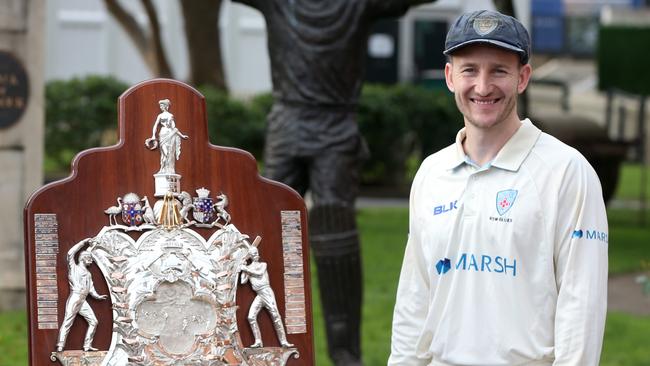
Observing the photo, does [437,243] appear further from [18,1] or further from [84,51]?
[84,51]

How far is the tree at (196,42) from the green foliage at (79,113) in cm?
111

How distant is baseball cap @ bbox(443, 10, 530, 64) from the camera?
12.0 ft

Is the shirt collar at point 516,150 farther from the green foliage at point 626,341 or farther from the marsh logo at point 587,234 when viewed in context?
the green foliage at point 626,341

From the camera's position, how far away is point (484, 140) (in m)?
3.78

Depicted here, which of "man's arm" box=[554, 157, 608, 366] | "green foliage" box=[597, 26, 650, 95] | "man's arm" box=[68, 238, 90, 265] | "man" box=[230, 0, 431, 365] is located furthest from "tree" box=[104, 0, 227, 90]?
"man's arm" box=[554, 157, 608, 366]

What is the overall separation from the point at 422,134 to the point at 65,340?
13345 mm

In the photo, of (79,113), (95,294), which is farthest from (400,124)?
(95,294)

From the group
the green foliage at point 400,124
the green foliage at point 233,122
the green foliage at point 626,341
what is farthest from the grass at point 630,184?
the green foliage at point 626,341

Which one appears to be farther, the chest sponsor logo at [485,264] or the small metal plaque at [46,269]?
the small metal plaque at [46,269]

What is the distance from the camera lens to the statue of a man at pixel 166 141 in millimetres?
4020

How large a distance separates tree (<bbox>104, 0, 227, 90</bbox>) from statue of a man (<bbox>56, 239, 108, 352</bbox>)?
11818 millimetres

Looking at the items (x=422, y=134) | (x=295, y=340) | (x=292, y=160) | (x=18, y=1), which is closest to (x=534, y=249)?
(x=295, y=340)

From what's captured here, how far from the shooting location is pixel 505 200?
3656 mm

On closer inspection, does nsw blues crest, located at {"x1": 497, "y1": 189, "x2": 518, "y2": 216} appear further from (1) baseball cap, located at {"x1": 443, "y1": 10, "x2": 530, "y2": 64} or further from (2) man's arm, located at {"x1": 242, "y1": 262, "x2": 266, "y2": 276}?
(2) man's arm, located at {"x1": 242, "y1": 262, "x2": 266, "y2": 276}
